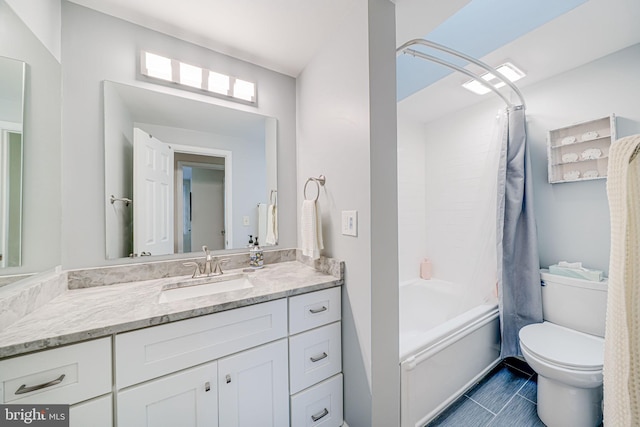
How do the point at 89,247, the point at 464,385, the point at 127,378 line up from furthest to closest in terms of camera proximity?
the point at 464,385, the point at 89,247, the point at 127,378

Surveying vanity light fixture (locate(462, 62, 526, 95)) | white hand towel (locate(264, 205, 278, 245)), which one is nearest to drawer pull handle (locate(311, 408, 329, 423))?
white hand towel (locate(264, 205, 278, 245))

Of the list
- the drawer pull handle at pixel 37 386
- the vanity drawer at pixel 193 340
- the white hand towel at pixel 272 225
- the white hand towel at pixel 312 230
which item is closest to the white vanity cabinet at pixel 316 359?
the vanity drawer at pixel 193 340

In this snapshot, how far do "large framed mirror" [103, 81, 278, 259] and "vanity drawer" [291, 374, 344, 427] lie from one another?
96cm

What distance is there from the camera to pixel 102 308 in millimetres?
948

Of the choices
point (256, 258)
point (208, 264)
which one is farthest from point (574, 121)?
point (208, 264)

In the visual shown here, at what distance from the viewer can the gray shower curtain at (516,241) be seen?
1.80 meters

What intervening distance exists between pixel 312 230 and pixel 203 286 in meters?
0.73

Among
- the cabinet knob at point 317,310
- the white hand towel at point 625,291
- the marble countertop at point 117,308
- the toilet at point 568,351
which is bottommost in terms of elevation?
the toilet at point 568,351

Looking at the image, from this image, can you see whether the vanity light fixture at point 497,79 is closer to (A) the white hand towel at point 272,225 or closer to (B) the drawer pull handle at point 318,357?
(A) the white hand towel at point 272,225

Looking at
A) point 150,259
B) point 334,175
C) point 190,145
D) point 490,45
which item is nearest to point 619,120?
point 490,45

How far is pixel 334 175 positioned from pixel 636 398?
1.23 metres

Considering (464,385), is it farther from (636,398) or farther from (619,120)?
(619,120)

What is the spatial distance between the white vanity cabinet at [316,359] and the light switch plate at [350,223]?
1.11 feet

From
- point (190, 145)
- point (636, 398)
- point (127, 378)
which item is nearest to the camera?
point (636, 398)
